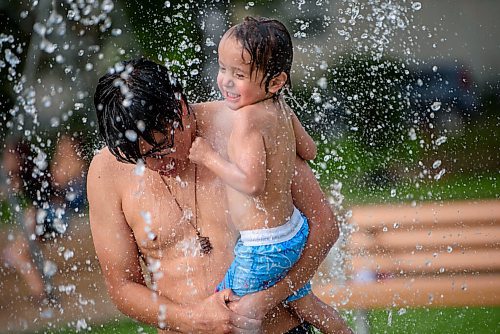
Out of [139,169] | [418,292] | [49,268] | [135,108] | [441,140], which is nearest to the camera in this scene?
[135,108]

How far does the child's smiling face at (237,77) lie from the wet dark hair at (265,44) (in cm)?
1

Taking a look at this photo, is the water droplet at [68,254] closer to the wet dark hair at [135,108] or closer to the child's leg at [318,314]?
the child's leg at [318,314]

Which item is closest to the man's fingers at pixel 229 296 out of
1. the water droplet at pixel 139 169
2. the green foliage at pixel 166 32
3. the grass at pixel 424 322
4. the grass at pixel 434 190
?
the water droplet at pixel 139 169

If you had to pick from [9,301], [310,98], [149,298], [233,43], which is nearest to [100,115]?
[233,43]

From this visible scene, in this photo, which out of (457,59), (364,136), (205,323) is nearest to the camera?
(205,323)

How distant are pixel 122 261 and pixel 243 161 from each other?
53cm

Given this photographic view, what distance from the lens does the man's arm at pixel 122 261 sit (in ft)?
8.57

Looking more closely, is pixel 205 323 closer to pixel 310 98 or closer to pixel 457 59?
pixel 310 98

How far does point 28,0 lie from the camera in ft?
23.8

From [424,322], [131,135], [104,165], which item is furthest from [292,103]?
[131,135]

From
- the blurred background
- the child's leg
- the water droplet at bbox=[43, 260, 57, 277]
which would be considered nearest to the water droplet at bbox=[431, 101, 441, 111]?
the blurred background

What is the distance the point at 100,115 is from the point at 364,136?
548 centimetres

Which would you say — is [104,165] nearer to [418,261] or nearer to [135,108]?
[135,108]

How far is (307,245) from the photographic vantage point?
263 cm
